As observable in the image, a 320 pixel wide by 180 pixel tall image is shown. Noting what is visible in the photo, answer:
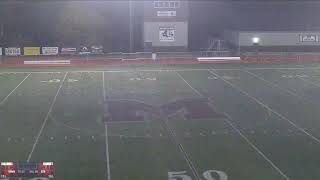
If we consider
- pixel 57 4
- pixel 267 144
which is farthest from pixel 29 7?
pixel 267 144

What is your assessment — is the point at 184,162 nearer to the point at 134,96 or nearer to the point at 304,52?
the point at 134,96

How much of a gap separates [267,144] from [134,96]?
9.73 m

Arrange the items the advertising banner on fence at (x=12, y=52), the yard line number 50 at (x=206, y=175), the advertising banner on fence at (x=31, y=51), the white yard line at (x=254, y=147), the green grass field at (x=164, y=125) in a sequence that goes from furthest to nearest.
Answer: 1. the advertising banner on fence at (x=31, y=51)
2. the advertising banner on fence at (x=12, y=52)
3. the green grass field at (x=164, y=125)
4. the white yard line at (x=254, y=147)
5. the yard line number 50 at (x=206, y=175)

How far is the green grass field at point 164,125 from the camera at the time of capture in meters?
15.3

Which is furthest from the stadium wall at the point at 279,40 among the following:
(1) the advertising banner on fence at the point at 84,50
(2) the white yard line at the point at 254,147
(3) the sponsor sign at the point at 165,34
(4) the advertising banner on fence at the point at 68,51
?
(2) the white yard line at the point at 254,147

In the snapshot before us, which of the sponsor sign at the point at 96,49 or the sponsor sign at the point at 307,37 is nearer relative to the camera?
the sponsor sign at the point at 96,49

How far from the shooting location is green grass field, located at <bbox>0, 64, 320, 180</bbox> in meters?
15.3

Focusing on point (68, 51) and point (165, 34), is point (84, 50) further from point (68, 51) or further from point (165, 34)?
point (165, 34)

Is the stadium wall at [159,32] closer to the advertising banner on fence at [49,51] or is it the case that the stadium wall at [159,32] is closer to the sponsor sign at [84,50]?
the sponsor sign at [84,50]

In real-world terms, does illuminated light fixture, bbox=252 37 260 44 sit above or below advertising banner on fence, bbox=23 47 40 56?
above

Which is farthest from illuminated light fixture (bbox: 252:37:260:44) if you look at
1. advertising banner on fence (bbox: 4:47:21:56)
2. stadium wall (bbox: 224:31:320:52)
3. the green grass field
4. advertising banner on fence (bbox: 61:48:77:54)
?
Result: advertising banner on fence (bbox: 4:47:21:56)

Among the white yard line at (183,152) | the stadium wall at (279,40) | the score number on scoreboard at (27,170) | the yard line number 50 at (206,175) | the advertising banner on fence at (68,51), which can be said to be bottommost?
the yard line number 50 at (206,175)

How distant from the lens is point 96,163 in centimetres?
1565

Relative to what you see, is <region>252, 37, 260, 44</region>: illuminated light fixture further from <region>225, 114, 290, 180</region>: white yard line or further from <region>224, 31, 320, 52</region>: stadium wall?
<region>225, 114, 290, 180</region>: white yard line
